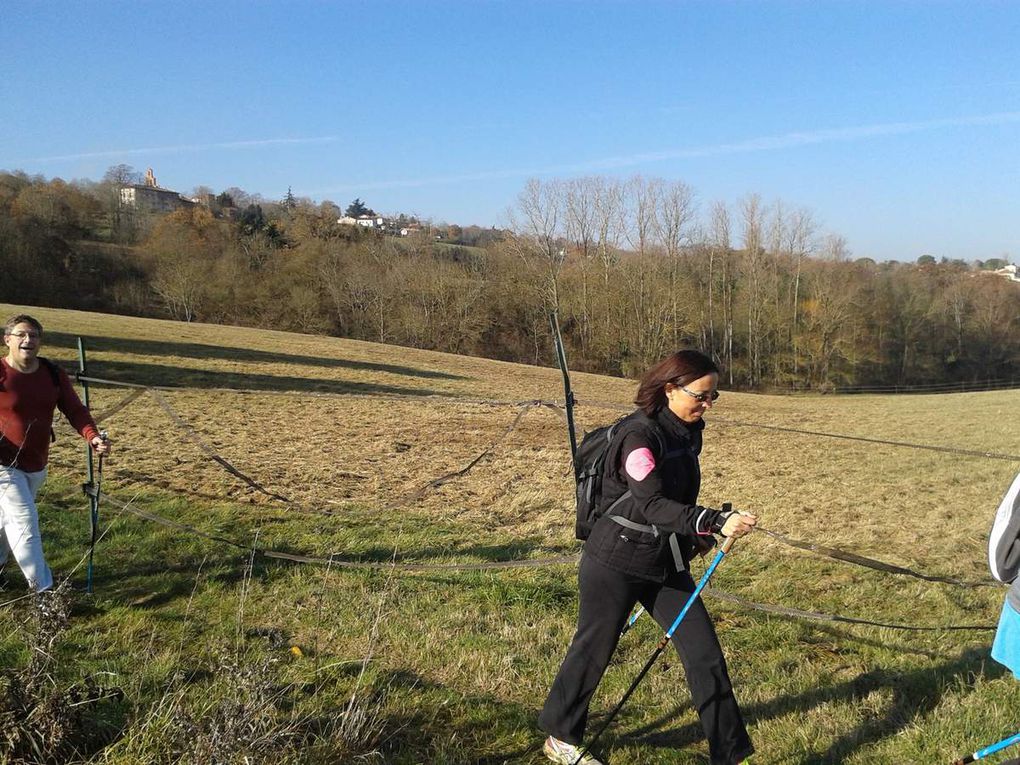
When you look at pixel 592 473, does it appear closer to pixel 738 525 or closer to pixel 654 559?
pixel 654 559

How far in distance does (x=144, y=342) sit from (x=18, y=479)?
76.2 feet

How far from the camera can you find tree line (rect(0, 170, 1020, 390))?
55875 mm

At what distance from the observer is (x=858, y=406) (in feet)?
95.7

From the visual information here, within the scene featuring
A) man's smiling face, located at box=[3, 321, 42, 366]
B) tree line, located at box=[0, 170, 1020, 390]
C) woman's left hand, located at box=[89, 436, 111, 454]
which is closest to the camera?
man's smiling face, located at box=[3, 321, 42, 366]

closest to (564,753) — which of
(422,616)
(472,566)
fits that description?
(422,616)

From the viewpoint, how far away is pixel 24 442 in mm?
4797

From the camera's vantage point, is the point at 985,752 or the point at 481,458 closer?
the point at 985,752

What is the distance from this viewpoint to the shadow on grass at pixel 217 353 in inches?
902

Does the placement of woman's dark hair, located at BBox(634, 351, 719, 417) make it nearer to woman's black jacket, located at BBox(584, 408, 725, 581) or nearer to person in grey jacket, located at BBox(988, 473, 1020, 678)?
woman's black jacket, located at BBox(584, 408, 725, 581)

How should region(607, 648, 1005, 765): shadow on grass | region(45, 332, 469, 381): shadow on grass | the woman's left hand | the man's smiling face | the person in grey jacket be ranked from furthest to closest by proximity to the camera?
region(45, 332, 469, 381): shadow on grass < the woman's left hand < the man's smiling face < region(607, 648, 1005, 765): shadow on grass < the person in grey jacket

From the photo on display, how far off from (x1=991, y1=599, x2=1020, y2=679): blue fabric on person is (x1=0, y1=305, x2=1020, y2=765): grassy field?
116cm

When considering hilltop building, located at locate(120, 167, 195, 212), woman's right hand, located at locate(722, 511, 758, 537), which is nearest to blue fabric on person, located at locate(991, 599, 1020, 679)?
woman's right hand, located at locate(722, 511, 758, 537)

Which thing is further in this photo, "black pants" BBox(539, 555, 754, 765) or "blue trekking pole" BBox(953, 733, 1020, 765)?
"black pants" BBox(539, 555, 754, 765)

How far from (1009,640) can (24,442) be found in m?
5.42
